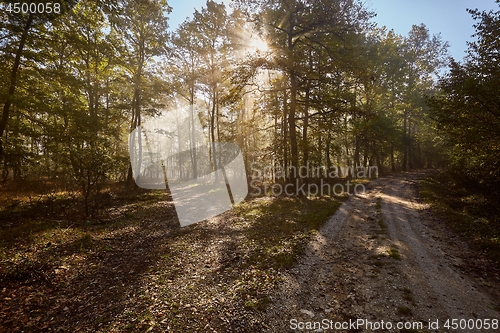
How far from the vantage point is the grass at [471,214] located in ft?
24.5

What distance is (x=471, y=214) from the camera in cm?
1044

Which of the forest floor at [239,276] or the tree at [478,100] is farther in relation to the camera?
the tree at [478,100]

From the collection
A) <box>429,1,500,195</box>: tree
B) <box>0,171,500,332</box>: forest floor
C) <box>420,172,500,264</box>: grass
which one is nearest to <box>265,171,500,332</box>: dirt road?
<box>0,171,500,332</box>: forest floor

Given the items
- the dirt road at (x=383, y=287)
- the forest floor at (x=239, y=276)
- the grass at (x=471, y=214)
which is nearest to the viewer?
the dirt road at (x=383, y=287)

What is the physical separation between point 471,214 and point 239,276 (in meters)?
11.4

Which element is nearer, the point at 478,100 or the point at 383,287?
the point at 383,287

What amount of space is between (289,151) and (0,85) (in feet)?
49.0

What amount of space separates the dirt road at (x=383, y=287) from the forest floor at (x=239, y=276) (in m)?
0.03

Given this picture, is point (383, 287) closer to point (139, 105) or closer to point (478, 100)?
point (478, 100)

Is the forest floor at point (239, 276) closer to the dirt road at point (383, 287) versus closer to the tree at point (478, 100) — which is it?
the dirt road at point (383, 287)

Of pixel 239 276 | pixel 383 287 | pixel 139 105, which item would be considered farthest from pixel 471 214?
pixel 139 105

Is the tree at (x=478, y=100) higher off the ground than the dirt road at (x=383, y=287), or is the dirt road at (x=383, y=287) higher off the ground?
the tree at (x=478, y=100)

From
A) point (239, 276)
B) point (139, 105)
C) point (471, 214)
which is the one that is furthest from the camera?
point (139, 105)

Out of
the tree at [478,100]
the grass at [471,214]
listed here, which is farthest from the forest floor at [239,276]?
the tree at [478,100]
